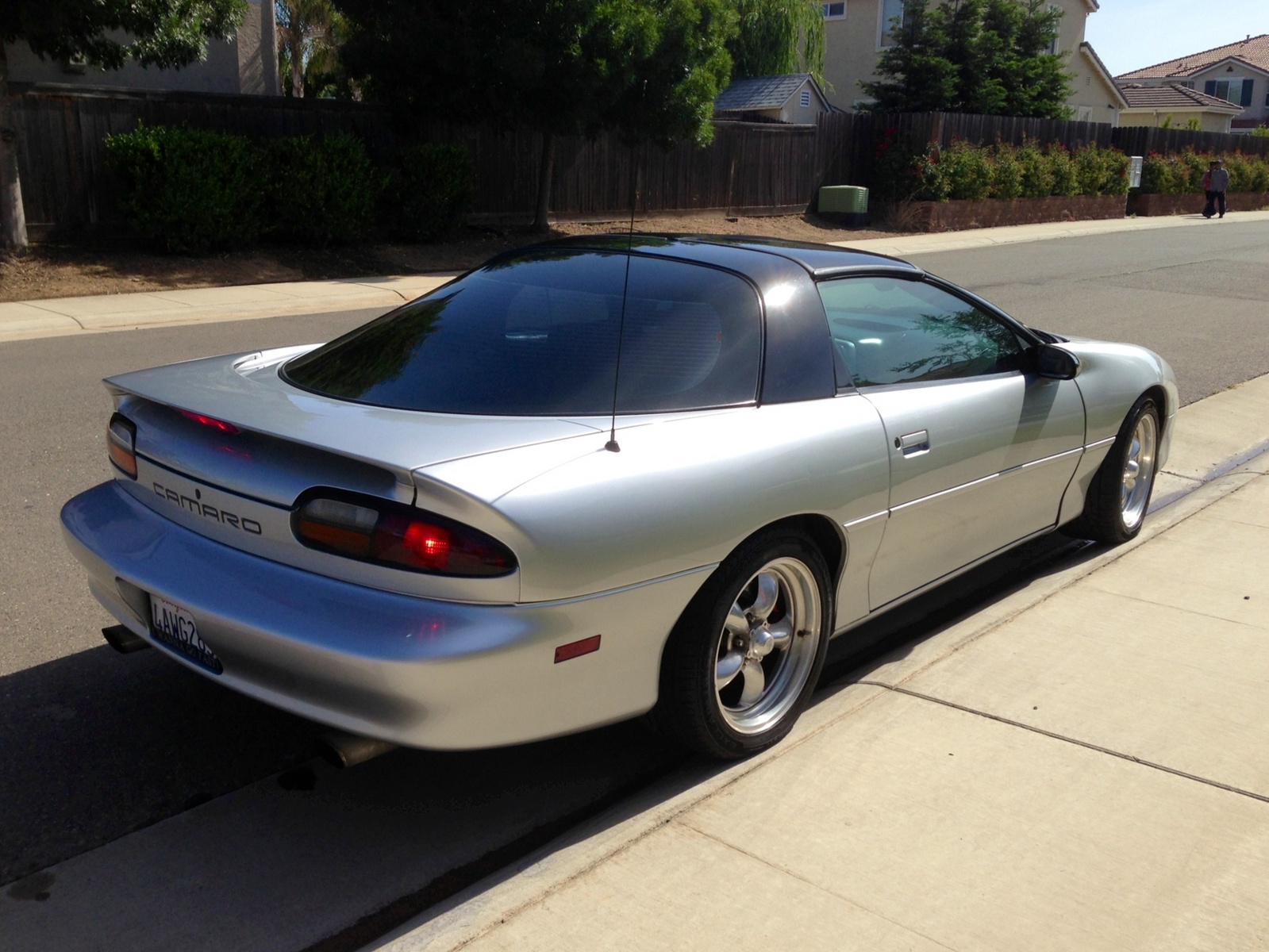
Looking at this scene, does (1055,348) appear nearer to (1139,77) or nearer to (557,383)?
(557,383)

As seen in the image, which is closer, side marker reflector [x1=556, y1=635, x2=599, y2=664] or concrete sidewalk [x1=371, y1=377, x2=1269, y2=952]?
concrete sidewalk [x1=371, y1=377, x2=1269, y2=952]

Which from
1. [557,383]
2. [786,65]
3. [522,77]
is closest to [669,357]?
[557,383]

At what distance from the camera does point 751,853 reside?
3072 mm

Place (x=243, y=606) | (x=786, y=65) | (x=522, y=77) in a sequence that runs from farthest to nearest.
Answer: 1. (x=786, y=65)
2. (x=522, y=77)
3. (x=243, y=606)

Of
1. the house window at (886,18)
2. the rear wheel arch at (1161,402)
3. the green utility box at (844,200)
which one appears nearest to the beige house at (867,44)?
the house window at (886,18)

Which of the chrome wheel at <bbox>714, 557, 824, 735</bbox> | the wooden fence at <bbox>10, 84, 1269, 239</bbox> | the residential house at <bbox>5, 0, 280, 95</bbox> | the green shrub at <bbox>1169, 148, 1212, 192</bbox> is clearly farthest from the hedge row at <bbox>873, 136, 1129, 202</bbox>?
the chrome wheel at <bbox>714, 557, 824, 735</bbox>

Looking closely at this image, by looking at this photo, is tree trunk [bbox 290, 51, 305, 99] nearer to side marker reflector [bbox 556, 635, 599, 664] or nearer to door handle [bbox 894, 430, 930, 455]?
door handle [bbox 894, 430, 930, 455]

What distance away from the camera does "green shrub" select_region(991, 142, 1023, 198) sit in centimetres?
3016

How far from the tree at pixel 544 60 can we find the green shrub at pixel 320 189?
1.61 metres

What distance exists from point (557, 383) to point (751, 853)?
1375 millimetres

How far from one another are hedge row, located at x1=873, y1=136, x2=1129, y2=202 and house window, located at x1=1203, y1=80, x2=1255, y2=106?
43.5 metres

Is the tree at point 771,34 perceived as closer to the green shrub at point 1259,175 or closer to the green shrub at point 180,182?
the green shrub at point 1259,175

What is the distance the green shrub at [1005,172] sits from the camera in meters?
30.2

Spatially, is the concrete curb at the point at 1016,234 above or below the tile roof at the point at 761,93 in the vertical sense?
below
